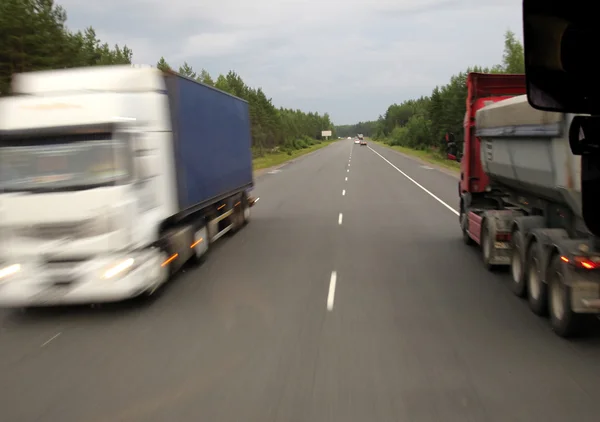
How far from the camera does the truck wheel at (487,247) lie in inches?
386

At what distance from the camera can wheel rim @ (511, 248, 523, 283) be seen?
834cm

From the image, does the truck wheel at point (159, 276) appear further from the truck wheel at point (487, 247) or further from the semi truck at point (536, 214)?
the truck wheel at point (487, 247)

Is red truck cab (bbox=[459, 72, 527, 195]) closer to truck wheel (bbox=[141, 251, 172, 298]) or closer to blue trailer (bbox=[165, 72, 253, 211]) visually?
blue trailer (bbox=[165, 72, 253, 211])

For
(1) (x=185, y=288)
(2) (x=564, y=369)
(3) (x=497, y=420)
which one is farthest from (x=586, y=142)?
(1) (x=185, y=288)

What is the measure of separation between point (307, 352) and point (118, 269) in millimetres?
2901

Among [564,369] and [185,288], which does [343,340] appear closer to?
[564,369]

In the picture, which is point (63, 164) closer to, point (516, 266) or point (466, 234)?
point (516, 266)

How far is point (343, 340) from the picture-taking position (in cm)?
651

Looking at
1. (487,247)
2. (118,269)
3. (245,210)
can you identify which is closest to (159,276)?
(118,269)

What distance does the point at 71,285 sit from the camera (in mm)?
7395

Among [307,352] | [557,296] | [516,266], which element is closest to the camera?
[307,352]

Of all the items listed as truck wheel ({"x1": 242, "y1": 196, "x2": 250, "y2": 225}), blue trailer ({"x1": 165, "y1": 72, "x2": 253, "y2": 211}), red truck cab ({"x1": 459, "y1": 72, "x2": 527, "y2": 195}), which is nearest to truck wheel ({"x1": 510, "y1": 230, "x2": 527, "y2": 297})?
red truck cab ({"x1": 459, "y1": 72, "x2": 527, "y2": 195})

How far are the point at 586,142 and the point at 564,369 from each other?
12.5 ft

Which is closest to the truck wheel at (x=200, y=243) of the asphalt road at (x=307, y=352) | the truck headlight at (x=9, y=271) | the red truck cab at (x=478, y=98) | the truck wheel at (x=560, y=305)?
the asphalt road at (x=307, y=352)
